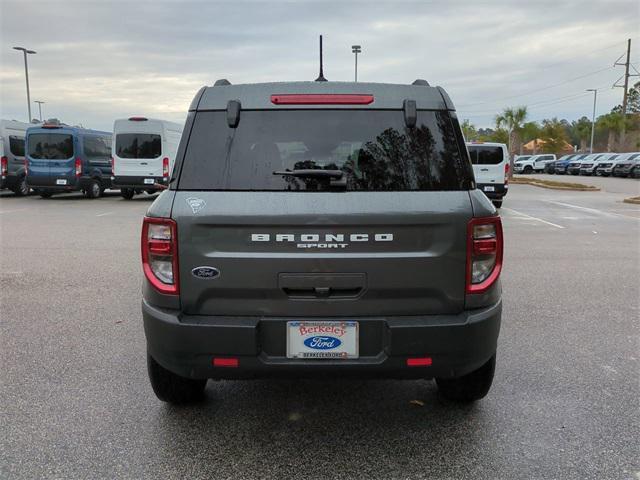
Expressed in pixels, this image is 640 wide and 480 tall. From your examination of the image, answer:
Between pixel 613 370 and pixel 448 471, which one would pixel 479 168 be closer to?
pixel 613 370

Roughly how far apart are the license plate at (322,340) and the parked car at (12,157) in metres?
21.2

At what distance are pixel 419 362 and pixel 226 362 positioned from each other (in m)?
0.96

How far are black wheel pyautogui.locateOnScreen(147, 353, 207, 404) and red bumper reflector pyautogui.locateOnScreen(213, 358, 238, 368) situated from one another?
0.59 metres

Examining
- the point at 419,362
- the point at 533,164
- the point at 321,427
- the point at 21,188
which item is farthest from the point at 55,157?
the point at 533,164

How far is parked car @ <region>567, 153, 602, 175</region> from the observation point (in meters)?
43.5

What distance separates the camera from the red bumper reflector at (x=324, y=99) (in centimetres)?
299

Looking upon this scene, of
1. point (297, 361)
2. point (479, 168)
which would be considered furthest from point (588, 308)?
point (479, 168)

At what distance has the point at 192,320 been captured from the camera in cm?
285

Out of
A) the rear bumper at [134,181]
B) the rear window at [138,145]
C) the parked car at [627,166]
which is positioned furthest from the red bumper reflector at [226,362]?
the parked car at [627,166]

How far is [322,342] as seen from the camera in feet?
9.34

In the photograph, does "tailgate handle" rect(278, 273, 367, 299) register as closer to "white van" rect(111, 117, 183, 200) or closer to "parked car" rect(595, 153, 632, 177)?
"white van" rect(111, 117, 183, 200)

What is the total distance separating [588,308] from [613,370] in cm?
190

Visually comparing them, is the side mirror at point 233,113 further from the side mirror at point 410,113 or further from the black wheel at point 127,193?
the black wheel at point 127,193

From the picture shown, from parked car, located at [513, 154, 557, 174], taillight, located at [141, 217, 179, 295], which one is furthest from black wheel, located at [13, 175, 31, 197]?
parked car, located at [513, 154, 557, 174]
